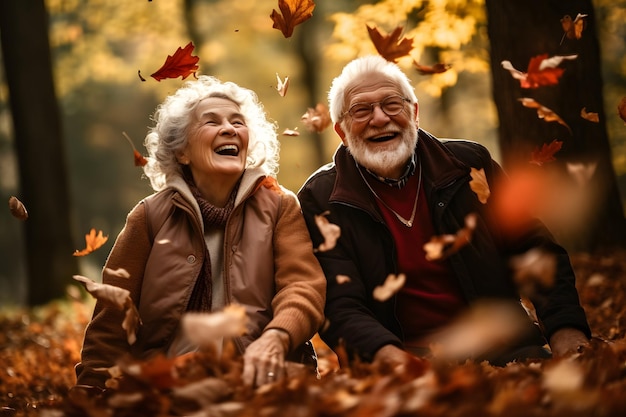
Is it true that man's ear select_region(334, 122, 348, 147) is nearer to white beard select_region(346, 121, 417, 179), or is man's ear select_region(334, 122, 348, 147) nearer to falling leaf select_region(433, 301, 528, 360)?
white beard select_region(346, 121, 417, 179)

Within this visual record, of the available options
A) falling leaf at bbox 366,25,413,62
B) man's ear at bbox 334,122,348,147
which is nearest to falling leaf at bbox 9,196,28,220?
man's ear at bbox 334,122,348,147

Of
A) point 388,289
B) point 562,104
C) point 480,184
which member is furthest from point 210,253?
point 562,104

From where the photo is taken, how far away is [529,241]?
329 centimetres

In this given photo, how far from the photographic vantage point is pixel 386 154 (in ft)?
11.0

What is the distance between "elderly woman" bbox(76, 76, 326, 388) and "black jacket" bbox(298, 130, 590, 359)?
0.40 feet

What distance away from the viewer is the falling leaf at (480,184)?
3.28 meters

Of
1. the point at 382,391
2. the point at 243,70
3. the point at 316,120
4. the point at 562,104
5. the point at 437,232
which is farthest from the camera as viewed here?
the point at 243,70

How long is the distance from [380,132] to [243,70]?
1602 cm

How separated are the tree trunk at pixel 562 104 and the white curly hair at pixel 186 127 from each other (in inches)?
87.8

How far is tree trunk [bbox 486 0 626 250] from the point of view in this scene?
470 centimetres

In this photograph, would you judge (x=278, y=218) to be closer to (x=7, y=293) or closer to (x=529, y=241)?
(x=529, y=241)

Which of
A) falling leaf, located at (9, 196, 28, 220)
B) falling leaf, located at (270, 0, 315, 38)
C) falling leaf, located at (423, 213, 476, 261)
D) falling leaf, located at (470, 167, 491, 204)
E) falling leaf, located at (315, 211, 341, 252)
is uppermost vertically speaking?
falling leaf, located at (270, 0, 315, 38)

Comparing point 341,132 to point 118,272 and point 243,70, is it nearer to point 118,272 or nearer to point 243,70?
point 118,272

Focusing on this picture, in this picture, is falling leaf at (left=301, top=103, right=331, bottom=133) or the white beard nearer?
the white beard
